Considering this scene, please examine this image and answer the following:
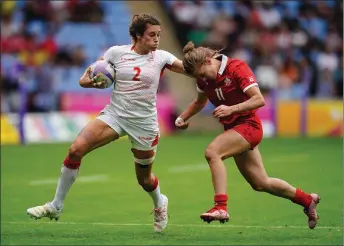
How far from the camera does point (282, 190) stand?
32.8ft

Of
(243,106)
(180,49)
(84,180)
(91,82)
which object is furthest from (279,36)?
(243,106)

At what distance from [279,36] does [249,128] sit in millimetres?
20463

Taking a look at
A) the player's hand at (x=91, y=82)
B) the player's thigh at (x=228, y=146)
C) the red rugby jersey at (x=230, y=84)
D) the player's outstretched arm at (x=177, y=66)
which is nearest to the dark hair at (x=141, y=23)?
the player's outstretched arm at (x=177, y=66)

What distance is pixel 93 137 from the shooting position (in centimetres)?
985

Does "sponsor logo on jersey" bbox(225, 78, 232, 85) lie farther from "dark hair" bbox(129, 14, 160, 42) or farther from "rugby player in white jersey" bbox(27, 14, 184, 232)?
"dark hair" bbox(129, 14, 160, 42)

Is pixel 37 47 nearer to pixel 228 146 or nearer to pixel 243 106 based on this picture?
pixel 228 146

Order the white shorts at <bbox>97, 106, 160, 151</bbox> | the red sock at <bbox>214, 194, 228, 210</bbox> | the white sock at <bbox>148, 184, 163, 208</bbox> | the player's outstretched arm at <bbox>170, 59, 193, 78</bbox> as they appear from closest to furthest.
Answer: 1. the red sock at <bbox>214, 194, 228, 210</bbox>
2. the white shorts at <bbox>97, 106, 160, 151</bbox>
3. the player's outstretched arm at <bbox>170, 59, 193, 78</bbox>
4. the white sock at <bbox>148, 184, 163, 208</bbox>

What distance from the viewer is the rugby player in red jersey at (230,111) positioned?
9328mm

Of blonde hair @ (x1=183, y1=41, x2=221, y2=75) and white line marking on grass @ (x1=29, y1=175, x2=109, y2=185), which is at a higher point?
blonde hair @ (x1=183, y1=41, x2=221, y2=75)

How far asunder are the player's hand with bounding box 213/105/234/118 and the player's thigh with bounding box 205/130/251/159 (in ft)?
1.28

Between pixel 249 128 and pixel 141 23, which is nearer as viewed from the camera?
pixel 249 128

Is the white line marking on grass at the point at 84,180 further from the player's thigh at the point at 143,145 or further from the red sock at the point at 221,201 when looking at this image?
the red sock at the point at 221,201

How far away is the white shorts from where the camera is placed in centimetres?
999

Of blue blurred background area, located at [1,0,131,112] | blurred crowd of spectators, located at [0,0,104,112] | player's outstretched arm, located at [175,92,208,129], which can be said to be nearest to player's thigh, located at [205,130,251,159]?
Result: player's outstretched arm, located at [175,92,208,129]
